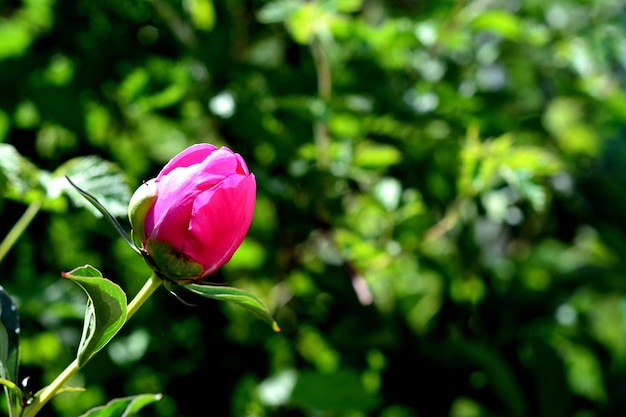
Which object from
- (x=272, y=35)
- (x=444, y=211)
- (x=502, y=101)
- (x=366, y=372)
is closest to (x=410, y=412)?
(x=366, y=372)

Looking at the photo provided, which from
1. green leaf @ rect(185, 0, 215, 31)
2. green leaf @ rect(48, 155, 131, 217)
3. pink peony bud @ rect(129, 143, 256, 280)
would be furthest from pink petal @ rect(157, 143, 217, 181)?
green leaf @ rect(185, 0, 215, 31)

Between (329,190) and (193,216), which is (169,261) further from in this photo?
(329,190)

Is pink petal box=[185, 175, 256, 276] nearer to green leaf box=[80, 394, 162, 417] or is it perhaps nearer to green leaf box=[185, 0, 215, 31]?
green leaf box=[80, 394, 162, 417]

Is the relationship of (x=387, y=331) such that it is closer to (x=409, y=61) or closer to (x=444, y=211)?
(x=444, y=211)

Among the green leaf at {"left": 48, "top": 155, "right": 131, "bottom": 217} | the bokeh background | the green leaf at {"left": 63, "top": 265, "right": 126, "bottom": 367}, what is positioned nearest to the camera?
the green leaf at {"left": 63, "top": 265, "right": 126, "bottom": 367}

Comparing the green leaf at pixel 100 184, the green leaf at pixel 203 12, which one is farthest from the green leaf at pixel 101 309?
the green leaf at pixel 203 12

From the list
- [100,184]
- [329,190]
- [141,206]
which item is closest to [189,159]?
[141,206]

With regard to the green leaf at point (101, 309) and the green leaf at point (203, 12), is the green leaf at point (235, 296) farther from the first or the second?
the green leaf at point (203, 12)
